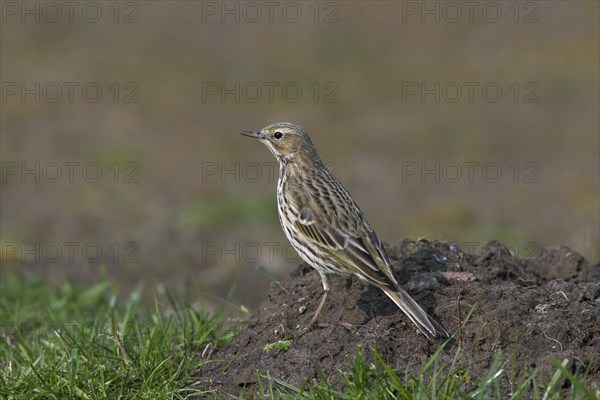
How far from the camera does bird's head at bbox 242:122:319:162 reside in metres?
8.23

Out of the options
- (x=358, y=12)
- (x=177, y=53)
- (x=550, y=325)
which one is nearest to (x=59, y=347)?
(x=550, y=325)

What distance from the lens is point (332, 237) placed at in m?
7.25

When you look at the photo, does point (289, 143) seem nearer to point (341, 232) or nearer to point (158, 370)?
point (341, 232)

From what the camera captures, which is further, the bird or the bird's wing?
the bird's wing

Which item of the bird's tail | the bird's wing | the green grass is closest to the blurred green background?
the green grass

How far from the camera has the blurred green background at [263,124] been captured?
1381 cm

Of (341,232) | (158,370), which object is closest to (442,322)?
(341,232)

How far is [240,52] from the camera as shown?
20312mm

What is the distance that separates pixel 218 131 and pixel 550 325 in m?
11.4

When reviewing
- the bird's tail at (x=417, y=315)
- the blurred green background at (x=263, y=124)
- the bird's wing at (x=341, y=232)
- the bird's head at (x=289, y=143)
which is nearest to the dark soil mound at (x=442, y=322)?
the bird's tail at (x=417, y=315)

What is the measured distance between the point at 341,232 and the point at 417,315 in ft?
3.13

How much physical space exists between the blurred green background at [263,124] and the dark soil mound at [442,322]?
3166 mm

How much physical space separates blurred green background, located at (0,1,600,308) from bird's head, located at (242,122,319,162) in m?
2.76

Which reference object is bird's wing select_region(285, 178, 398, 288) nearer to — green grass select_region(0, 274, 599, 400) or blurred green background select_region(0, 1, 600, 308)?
green grass select_region(0, 274, 599, 400)
